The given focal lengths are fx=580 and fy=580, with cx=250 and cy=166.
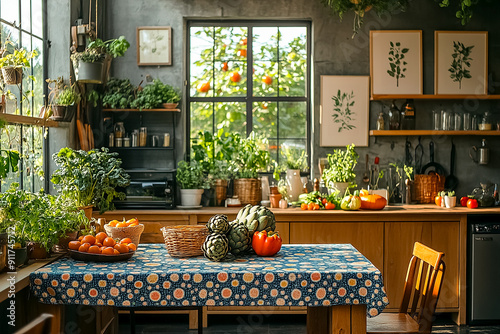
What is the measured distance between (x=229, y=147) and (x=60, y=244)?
2.85 meters

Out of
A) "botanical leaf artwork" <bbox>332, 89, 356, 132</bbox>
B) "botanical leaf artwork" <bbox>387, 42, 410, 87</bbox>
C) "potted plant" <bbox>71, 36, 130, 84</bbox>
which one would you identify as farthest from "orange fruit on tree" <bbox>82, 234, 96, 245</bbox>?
"botanical leaf artwork" <bbox>387, 42, 410, 87</bbox>

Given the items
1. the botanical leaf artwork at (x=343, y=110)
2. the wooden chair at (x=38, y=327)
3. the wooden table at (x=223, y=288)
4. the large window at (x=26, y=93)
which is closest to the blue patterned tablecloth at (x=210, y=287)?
the wooden table at (x=223, y=288)

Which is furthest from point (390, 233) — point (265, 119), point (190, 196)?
point (190, 196)

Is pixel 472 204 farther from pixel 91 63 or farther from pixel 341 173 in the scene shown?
pixel 91 63

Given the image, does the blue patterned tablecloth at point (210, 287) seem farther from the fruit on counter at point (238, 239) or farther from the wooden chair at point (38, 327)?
the wooden chair at point (38, 327)

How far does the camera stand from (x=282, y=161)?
646cm

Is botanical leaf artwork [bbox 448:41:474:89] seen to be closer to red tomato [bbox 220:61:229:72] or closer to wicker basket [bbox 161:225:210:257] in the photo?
red tomato [bbox 220:61:229:72]

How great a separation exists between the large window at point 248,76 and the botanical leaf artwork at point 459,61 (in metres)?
1.58

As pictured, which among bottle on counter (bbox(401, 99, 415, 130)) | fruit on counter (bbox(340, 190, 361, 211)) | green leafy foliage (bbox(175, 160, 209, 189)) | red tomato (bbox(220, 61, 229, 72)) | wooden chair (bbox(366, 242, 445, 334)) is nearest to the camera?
wooden chair (bbox(366, 242, 445, 334))

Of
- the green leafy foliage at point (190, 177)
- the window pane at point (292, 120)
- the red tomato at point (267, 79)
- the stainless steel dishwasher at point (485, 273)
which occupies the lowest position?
the stainless steel dishwasher at point (485, 273)

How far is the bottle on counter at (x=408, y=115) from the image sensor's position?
6.27m

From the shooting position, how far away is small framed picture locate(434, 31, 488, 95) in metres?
6.29

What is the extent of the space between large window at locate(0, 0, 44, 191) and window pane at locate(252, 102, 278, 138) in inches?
90.5

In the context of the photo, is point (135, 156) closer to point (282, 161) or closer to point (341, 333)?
point (282, 161)
